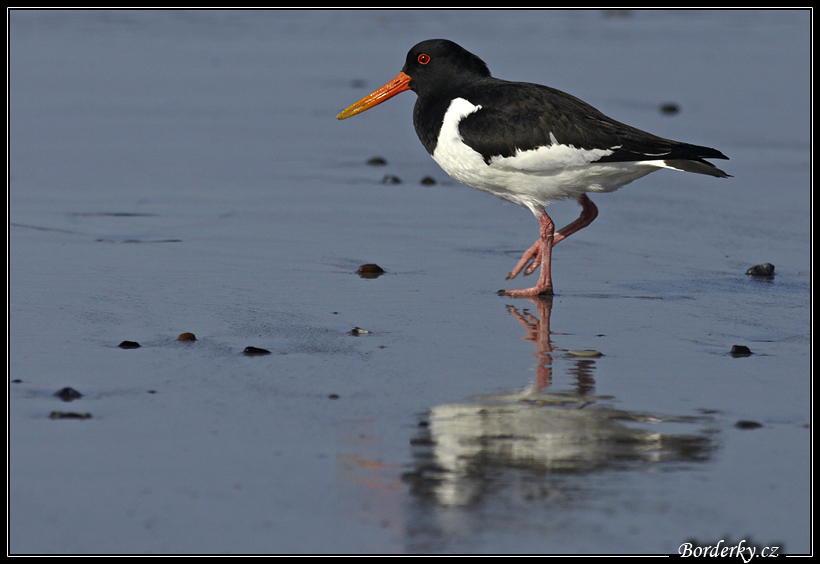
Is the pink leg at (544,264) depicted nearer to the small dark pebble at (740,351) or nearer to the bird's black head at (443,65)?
the bird's black head at (443,65)

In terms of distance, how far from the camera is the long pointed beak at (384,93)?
7520mm

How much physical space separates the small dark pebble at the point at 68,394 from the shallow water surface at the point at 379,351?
0.05 m

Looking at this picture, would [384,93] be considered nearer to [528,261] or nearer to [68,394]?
[528,261]

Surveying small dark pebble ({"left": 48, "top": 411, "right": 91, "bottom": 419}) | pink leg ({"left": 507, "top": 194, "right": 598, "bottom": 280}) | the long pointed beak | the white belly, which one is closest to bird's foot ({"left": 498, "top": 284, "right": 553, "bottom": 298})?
pink leg ({"left": 507, "top": 194, "right": 598, "bottom": 280})

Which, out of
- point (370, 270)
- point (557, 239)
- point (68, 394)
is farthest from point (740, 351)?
point (68, 394)

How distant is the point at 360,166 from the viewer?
10094 mm

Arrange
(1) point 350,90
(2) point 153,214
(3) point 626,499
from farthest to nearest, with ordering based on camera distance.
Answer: (1) point 350,90
(2) point 153,214
(3) point 626,499

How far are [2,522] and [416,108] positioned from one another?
458 centimetres

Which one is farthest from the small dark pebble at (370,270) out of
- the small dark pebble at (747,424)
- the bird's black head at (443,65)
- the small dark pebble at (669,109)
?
the small dark pebble at (669,109)

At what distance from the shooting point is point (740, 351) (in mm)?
5027

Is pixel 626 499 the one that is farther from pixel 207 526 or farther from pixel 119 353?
pixel 119 353

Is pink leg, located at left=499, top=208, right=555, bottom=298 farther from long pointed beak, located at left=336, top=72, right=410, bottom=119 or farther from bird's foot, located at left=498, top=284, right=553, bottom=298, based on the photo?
long pointed beak, located at left=336, top=72, right=410, bottom=119

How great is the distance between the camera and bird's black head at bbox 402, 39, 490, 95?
7176 mm

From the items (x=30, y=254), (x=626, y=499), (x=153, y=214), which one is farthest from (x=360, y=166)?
(x=626, y=499)
